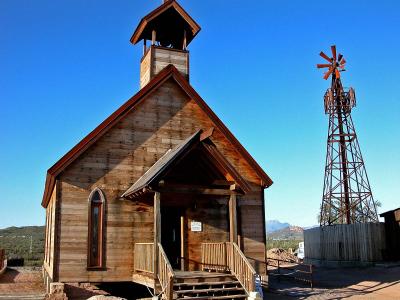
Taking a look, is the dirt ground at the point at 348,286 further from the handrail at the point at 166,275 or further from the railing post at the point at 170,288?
the railing post at the point at 170,288

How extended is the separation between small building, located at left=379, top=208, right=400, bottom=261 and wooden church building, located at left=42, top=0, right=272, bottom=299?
53.2 ft

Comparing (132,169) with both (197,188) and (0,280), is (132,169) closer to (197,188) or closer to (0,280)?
(197,188)

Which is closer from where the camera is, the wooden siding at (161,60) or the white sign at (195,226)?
the white sign at (195,226)

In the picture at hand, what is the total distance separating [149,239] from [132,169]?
8.98 ft

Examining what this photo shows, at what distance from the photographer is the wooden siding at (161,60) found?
67.4ft

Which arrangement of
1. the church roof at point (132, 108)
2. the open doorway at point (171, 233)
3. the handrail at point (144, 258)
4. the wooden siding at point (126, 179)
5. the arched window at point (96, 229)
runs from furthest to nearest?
the open doorway at point (171, 233) < the church roof at point (132, 108) < the arched window at point (96, 229) < the wooden siding at point (126, 179) < the handrail at point (144, 258)

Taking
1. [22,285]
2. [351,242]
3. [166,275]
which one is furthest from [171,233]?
[351,242]

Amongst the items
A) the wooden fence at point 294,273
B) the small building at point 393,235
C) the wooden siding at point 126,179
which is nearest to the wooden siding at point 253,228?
the wooden siding at point 126,179

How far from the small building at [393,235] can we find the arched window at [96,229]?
22.1 meters

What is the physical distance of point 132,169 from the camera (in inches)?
709

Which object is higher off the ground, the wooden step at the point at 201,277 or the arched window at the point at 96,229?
the arched window at the point at 96,229

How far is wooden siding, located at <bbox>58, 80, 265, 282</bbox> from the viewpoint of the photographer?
1659cm

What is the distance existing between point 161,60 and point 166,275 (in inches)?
411

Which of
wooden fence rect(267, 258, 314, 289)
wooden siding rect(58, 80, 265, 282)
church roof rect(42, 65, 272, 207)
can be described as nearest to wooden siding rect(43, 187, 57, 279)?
wooden siding rect(58, 80, 265, 282)
